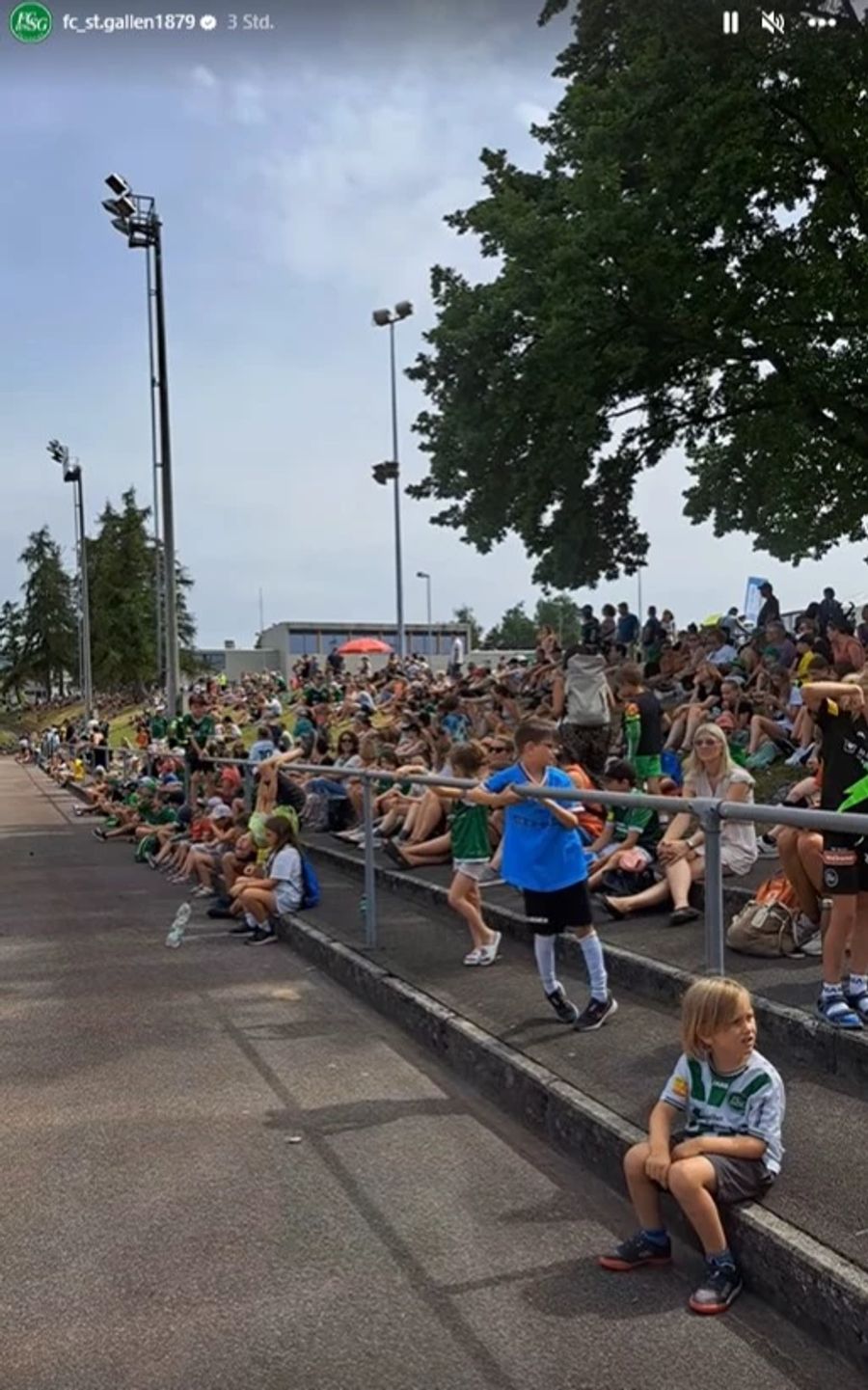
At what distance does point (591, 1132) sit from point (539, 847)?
1.72 metres

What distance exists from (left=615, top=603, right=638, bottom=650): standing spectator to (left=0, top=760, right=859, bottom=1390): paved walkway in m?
15.7

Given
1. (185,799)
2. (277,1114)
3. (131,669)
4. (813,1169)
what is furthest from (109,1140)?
(131,669)

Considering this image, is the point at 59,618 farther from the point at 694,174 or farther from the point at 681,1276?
the point at 681,1276

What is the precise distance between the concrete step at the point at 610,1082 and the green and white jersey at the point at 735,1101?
0.73 ft

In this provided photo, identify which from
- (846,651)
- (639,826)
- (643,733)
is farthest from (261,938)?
(846,651)

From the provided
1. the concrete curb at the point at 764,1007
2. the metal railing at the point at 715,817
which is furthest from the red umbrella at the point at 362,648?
the metal railing at the point at 715,817

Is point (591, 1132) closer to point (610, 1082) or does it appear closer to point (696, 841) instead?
point (610, 1082)

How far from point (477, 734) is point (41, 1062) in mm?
9209

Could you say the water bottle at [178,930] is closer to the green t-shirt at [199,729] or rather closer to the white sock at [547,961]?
the white sock at [547,961]

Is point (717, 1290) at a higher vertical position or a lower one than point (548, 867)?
lower

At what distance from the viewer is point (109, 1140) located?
5145mm

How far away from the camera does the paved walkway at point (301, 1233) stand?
3.28m

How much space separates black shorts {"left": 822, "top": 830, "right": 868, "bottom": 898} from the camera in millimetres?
5160

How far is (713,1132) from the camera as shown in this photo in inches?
154
